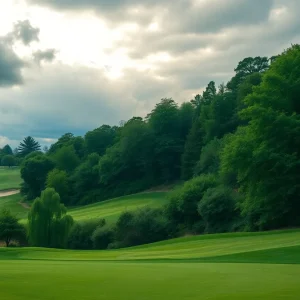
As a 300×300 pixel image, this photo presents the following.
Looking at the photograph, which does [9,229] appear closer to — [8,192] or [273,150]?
[273,150]

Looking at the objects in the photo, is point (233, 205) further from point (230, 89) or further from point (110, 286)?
point (230, 89)

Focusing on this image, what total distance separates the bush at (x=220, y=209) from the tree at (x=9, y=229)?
1038 inches

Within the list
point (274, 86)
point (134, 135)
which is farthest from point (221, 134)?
point (274, 86)

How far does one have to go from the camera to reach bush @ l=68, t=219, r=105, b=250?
2414 inches

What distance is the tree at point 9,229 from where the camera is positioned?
6275cm

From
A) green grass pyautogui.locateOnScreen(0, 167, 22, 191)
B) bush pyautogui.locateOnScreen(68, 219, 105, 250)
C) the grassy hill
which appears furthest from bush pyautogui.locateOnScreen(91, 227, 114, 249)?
green grass pyautogui.locateOnScreen(0, 167, 22, 191)

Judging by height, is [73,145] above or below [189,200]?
above

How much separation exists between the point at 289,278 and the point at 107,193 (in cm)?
11094

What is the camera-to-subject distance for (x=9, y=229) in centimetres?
6312

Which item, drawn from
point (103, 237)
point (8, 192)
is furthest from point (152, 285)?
point (8, 192)

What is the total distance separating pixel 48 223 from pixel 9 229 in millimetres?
5920

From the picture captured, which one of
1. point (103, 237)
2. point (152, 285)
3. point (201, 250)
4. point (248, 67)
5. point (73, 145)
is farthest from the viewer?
point (73, 145)

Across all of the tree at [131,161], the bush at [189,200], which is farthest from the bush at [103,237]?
the tree at [131,161]

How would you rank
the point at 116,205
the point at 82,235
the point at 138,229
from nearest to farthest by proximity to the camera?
the point at 138,229 → the point at 82,235 → the point at 116,205
